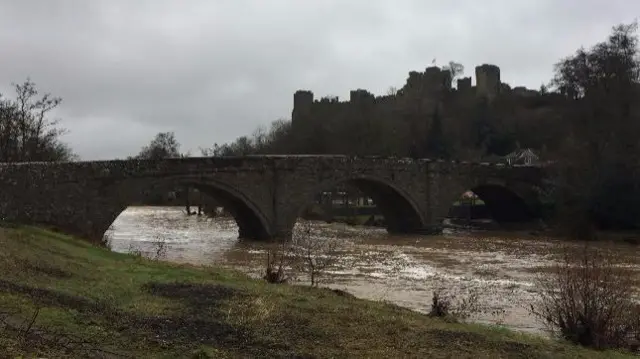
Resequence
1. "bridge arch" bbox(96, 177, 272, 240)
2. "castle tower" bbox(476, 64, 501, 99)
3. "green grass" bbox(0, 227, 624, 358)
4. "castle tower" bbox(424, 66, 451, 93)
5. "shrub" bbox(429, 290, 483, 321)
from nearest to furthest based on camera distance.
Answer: "green grass" bbox(0, 227, 624, 358), "shrub" bbox(429, 290, 483, 321), "bridge arch" bbox(96, 177, 272, 240), "castle tower" bbox(424, 66, 451, 93), "castle tower" bbox(476, 64, 501, 99)

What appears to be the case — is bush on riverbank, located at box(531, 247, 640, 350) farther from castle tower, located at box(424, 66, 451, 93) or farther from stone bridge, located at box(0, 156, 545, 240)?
castle tower, located at box(424, 66, 451, 93)

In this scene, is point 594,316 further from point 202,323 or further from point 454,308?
point 202,323

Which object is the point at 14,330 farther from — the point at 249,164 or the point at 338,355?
the point at 249,164

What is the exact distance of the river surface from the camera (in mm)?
14633

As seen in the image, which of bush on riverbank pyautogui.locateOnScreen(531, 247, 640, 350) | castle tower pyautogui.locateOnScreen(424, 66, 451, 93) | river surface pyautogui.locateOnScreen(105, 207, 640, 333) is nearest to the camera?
bush on riverbank pyautogui.locateOnScreen(531, 247, 640, 350)

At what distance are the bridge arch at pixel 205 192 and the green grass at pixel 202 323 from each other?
51.2 feet

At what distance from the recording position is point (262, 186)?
105 feet

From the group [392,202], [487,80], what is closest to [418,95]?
[487,80]

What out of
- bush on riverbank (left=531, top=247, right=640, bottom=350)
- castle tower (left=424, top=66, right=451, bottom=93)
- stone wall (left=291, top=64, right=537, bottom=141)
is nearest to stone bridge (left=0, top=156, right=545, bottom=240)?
bush on riverbank (left=531, top=247, right=640, bottom=350)

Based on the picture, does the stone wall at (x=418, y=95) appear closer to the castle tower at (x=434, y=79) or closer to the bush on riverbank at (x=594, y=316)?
the castle tower at (x=434, y=79)

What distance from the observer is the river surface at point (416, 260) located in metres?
14.6

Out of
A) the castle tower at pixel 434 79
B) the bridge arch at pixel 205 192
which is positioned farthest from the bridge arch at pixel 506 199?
the castle tower at pixel 434 79

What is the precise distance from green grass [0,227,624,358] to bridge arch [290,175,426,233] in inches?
1046

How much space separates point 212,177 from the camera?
29.6 m
